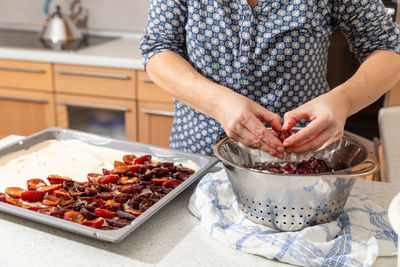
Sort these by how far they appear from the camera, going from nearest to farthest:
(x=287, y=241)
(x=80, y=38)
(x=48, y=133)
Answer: (x=287, y=241) < (x=48, y=133) < (x=80, y=38)

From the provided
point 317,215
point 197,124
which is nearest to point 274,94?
point 197,124

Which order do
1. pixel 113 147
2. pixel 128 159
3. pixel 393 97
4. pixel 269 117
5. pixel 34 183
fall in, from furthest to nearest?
1. pixel 393 97
2. pixel 113 147
3. pixel 128 159
4. pixel 34 183
5. pixel 269 117

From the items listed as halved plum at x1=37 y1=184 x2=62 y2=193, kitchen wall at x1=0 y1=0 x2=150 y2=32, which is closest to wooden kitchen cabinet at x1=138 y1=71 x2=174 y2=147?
kitchen wall at x1=0 y1=0 x2=150 y2=32

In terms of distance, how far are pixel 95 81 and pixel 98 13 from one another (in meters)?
0.72

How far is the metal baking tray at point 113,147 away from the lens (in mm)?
834

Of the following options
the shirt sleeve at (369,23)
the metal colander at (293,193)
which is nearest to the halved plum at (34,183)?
the metal colander at (293,193)

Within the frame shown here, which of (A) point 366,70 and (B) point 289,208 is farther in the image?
(A) point 366,70

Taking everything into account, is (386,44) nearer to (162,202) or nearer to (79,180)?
(162,202)

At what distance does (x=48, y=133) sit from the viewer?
1338mm

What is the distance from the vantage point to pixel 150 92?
2.35 m

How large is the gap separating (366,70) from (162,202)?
584 millimetres

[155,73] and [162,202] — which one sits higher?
[155,73]

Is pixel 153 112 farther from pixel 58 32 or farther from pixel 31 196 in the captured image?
pixel 31 196

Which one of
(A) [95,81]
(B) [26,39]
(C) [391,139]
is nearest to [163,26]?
(C) [391,139]
